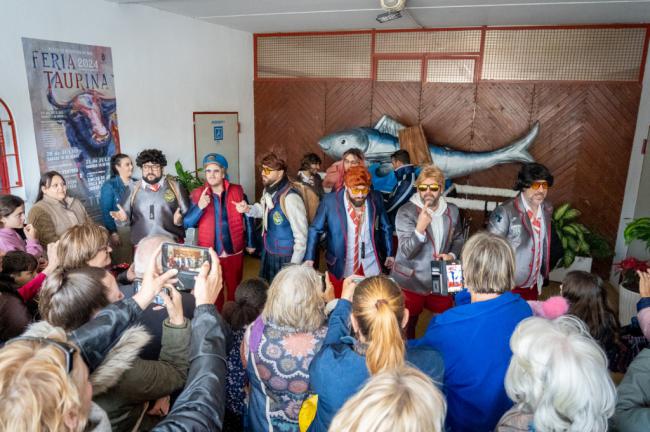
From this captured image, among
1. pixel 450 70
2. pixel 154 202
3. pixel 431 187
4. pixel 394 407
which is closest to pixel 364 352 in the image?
pixel 394 407

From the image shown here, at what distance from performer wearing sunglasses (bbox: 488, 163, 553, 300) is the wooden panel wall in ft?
10.5

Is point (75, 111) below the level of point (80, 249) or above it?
above

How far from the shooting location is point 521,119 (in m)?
6.17

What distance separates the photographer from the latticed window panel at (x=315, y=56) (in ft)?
22.4

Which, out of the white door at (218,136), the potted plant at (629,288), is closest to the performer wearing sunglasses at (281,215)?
the white door at (218,136)

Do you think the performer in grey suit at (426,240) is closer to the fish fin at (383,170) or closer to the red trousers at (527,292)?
the red trousers at (527,292)

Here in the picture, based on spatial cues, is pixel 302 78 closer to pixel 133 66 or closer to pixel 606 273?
pixel 133 66

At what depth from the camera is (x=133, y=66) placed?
17.3 feet

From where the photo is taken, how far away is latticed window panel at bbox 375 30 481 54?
6.15m

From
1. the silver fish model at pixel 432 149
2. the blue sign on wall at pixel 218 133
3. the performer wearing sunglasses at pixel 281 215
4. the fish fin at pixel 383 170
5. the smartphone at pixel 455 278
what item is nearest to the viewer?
the smartphone at pixel 455 278

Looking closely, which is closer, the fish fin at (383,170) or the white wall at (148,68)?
the white wall at (148,68)

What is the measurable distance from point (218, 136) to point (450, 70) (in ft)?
11.6

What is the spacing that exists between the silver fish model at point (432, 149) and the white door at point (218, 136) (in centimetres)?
145

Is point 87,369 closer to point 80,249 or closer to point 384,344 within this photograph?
point 384,344
